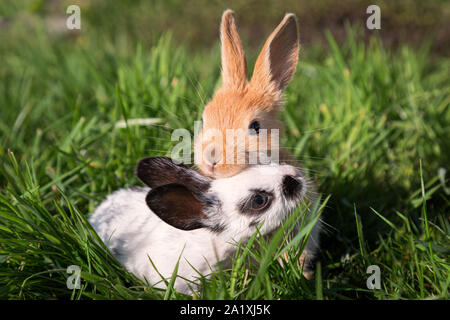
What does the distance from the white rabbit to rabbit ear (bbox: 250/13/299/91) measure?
0.77 meters

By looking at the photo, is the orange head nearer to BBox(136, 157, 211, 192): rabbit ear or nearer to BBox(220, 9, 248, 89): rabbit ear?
BBox(220, 9, 248, 89): rabbit ear

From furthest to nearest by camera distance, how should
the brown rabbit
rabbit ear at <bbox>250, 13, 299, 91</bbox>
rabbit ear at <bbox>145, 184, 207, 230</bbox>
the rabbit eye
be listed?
1. rabbit ear at <bbox>250, 13, 299, 91</bbox>
2. the rabbit eye
3. the brown rabbit
4. rabbit ear at <bbox>145, 184, 207, 230</bbox>

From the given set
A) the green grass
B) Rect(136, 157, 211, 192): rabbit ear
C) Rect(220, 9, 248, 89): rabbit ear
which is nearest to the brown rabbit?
Rect(220, 9, 248, 89): rabbit ear

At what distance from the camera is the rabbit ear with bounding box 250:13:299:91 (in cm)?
277

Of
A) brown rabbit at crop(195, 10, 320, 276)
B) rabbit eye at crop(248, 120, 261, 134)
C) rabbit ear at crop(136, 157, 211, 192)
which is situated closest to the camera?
rabbit ear at crop(136, 157, 211, 192)

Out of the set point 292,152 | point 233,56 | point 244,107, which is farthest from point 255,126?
point 292,152

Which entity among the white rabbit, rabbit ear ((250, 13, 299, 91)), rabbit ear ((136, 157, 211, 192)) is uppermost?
rabbit ear ((250, 13, 299, 91))

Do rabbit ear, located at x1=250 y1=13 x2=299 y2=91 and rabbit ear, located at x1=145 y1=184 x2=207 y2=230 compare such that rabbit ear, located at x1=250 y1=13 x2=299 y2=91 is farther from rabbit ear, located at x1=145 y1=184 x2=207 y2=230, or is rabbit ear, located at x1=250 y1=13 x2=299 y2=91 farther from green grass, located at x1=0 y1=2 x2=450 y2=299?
rabbit ear, located at x1=145 y1=184 x2=207 y2=230

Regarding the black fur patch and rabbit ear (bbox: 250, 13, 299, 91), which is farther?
rabbit ear (bbox: 250, 13, 299, 91)

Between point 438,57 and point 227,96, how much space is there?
4.11 m

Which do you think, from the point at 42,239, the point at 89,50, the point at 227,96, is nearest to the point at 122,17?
the point at 89,50

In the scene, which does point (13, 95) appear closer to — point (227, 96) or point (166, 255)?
point (227, 96)

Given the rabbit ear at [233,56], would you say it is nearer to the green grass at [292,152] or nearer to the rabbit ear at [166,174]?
the green grass at [292,152]

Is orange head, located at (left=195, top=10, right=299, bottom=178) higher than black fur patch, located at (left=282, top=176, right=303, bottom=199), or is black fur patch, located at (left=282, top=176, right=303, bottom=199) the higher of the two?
orange head, located at (left=195, top=10, right=299, bottom=178)
